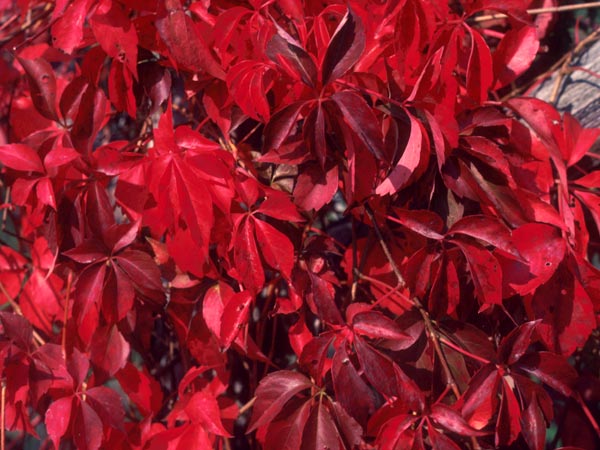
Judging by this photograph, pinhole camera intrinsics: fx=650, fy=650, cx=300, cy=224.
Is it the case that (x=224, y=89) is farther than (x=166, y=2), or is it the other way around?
(x=224, y=89)

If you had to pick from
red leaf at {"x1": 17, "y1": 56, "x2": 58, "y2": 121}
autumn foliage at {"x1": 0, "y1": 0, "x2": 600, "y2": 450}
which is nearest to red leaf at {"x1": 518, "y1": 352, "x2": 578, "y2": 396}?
autumn foliage at {"x1": 0, "y1": 0, "x2": 600, "y2": 450}

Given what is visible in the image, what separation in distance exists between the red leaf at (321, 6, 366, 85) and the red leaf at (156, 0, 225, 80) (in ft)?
0.68

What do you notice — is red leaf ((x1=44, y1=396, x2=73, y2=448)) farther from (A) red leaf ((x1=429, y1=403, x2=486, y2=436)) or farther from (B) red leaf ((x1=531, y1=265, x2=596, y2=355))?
(B) red leaf ((x1=531, y1=265, x2=596, y2=355))

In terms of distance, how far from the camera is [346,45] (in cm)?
76

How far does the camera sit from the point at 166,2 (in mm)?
894

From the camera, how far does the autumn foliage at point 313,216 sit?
2.74 feet

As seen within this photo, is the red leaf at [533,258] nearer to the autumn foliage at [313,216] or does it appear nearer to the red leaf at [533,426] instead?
the autumn foliage at [313,216]

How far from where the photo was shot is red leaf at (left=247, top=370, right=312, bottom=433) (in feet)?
2.89

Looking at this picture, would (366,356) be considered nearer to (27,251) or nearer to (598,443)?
(598,443)

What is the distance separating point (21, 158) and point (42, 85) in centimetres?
13

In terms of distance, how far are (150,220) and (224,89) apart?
0.24m

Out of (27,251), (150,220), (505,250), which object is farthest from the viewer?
(27,251)

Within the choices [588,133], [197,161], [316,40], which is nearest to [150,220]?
[197,161]

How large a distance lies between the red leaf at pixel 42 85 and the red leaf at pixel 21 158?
0.08m
